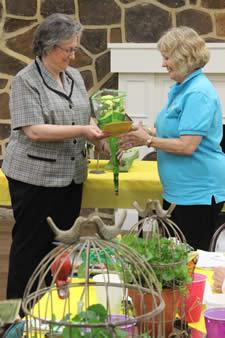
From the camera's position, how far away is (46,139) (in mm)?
3025

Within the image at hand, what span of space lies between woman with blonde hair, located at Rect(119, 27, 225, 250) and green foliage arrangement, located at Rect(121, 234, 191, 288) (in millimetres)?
1309

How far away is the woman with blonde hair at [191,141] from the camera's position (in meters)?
2.99

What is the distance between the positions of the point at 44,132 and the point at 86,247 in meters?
1.75

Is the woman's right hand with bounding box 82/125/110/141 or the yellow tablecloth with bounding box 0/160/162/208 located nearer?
the woman's right hand with bounding box 82/125/110/141

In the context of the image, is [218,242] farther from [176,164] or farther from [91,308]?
[91,308]

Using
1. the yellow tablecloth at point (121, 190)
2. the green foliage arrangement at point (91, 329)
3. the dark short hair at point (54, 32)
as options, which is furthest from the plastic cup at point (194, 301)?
the yellow tablecloth at point (121, 190)

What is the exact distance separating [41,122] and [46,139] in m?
0.08

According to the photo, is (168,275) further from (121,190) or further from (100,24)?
(100,24)

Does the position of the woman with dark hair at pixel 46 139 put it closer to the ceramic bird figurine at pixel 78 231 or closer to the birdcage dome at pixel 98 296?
the birdcage dome at pixel 98 296

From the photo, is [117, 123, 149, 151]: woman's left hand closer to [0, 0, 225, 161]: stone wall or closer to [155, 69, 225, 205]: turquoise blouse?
[155, 69, 225, 205]: turquoise blouse

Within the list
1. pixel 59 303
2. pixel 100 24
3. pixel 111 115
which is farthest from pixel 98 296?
pixel 100 24

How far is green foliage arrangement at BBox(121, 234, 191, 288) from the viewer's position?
1.62 meters

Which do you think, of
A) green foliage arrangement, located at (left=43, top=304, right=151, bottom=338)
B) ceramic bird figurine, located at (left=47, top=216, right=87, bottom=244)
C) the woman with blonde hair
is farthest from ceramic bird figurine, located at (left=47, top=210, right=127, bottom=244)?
the woman with blonde hair

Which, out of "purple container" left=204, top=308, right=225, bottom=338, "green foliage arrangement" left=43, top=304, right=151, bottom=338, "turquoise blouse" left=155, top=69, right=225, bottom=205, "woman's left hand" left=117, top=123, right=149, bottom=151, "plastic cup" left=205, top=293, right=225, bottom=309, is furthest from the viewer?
"woman's left hand" left=117, top=123, right=149, bottom=151
